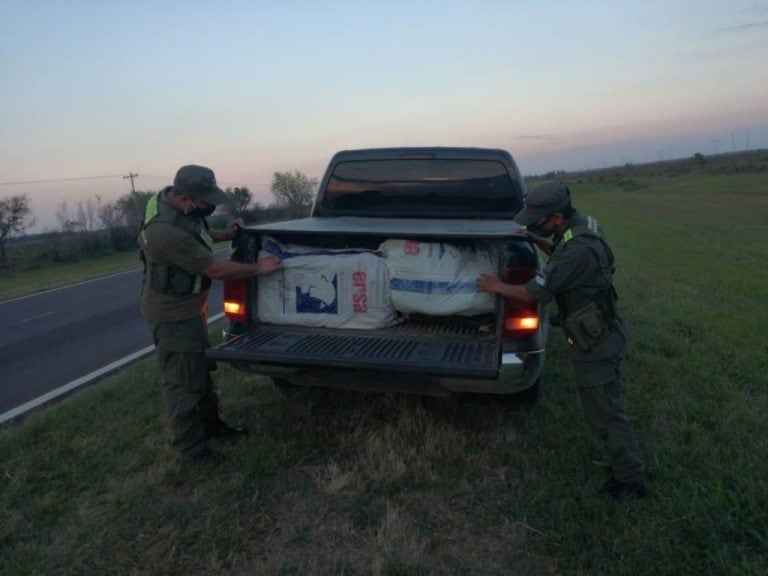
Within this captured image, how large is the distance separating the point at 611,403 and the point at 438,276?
4.12 ft

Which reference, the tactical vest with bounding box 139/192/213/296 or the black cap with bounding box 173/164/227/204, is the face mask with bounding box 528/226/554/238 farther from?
the tactical vest with bounding box 139/192/213/296

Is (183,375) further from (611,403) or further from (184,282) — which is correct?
(611,403)

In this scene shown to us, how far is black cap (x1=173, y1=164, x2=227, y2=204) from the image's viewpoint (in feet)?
12.5

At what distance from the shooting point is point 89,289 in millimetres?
15055

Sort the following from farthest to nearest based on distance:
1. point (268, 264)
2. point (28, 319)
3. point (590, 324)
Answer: point (28, 319)
point (268, 264)
point (590, 324)

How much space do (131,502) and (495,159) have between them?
13.0 ft

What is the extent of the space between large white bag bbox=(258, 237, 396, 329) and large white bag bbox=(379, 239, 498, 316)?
11 centimetres

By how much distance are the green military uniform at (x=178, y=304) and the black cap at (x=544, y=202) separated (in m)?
1.86

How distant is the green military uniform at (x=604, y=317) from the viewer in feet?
10.8

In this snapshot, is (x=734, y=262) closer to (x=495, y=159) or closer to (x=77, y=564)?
(x=495, y=159)

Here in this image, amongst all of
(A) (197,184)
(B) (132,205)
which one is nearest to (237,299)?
(A) (197,184)

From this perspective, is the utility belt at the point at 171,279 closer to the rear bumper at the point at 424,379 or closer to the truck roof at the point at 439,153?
the rear bumper at the point at 424,379

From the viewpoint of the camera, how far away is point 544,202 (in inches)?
133

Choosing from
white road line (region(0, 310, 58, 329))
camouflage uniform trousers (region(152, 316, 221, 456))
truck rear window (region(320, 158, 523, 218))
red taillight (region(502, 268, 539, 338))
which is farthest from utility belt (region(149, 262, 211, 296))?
white road line (region(0, 310, 58, 329))
